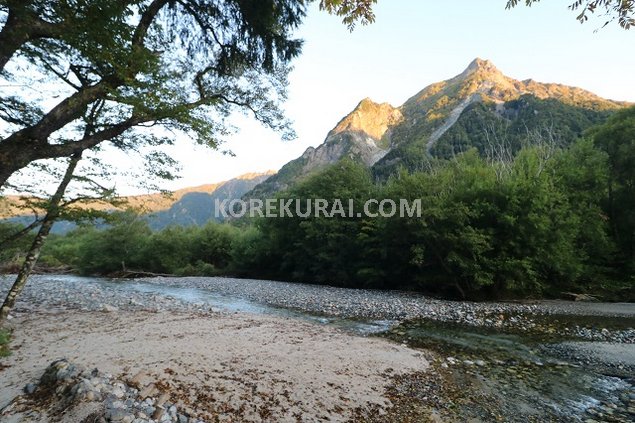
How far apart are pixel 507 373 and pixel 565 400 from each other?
3.97 ft

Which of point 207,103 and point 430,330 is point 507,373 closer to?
point 430,330

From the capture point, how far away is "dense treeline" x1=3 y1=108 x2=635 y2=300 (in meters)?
17.7

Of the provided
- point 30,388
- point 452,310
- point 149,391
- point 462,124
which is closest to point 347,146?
point 462,124

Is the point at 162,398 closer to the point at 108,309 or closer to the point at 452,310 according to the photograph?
the point at 108,309

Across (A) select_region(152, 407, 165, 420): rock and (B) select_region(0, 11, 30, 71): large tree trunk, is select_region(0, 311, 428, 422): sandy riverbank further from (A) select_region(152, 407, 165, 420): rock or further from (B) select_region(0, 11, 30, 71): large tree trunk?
(B) select_region(0, 11, 30, 71): large tree trunk

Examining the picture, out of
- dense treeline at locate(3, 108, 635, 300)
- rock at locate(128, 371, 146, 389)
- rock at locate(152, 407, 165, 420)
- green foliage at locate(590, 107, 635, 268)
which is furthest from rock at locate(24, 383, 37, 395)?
→ green foliage at locate(590, 107, 635, 268)

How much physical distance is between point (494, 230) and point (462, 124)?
319 feet

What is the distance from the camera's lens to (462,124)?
338ft

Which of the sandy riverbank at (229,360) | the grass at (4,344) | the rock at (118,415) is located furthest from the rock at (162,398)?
the grass at (4,344)

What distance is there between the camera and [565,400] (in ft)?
17.3

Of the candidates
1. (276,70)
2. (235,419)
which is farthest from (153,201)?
(235,419)

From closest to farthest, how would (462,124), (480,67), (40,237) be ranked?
(40,237) → (462,124) → (480,67)

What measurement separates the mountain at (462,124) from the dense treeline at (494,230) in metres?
9.73

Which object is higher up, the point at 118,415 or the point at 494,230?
the point at 494,230
